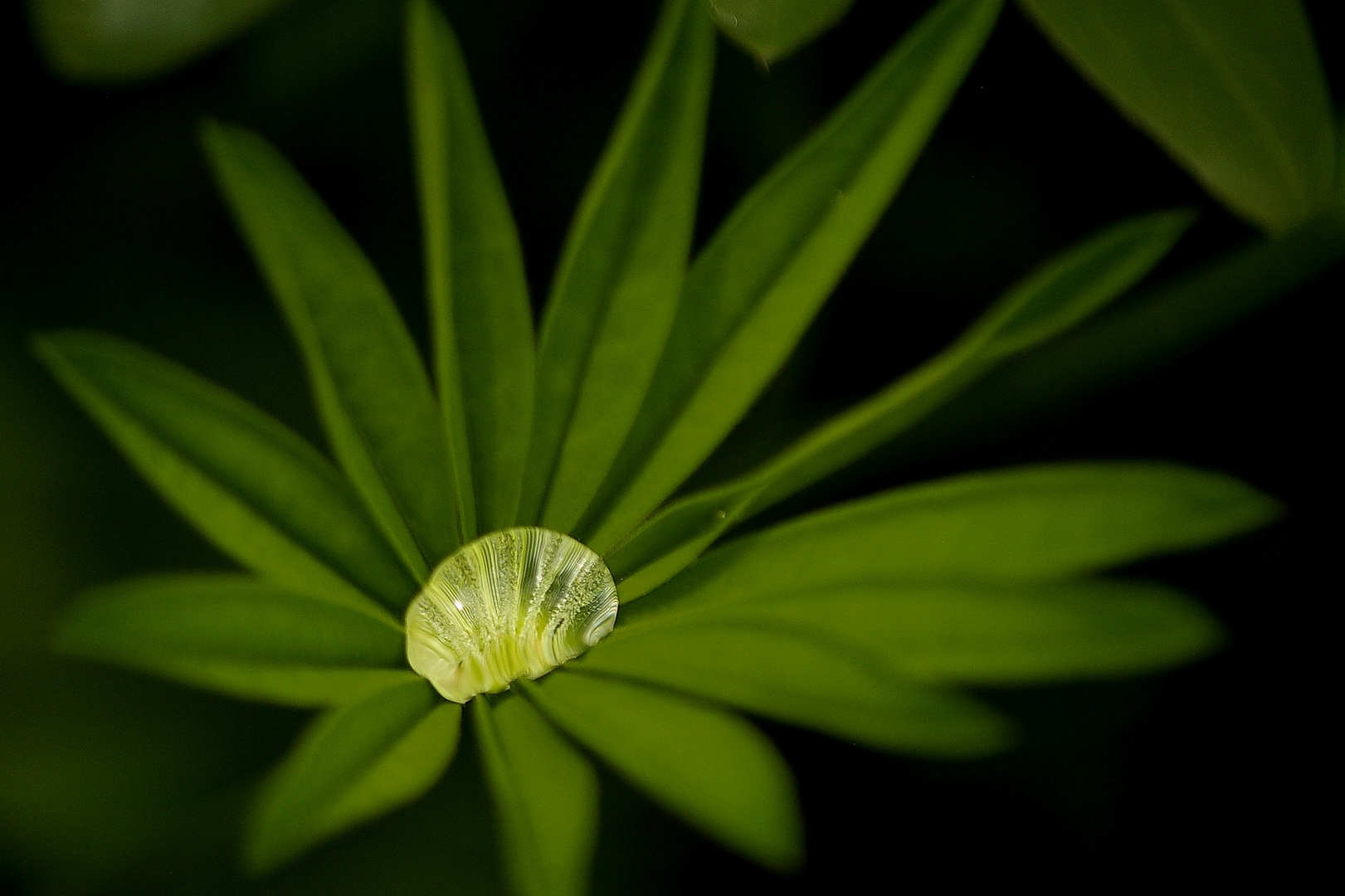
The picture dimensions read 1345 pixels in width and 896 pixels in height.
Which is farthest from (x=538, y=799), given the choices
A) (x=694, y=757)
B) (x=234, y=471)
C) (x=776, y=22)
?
(x=776, y=22)

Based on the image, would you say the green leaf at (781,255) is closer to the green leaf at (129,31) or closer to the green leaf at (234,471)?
the green leaf at (234,471)

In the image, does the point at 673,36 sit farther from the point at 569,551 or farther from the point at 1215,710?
the point at 1215,710

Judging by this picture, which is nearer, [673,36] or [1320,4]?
[673,36]

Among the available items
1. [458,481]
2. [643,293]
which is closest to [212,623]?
[458,481]

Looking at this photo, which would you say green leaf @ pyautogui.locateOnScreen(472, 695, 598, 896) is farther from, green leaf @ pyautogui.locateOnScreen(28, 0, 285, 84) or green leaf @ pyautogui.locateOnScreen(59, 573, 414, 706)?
green leaf @ pyautogui.locateOnScreen(28, 0, 285, 84)

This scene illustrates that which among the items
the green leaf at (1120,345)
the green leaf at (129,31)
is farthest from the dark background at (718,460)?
the green leaf at (129,31)

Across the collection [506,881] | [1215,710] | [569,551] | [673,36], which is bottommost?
[1215,710]
